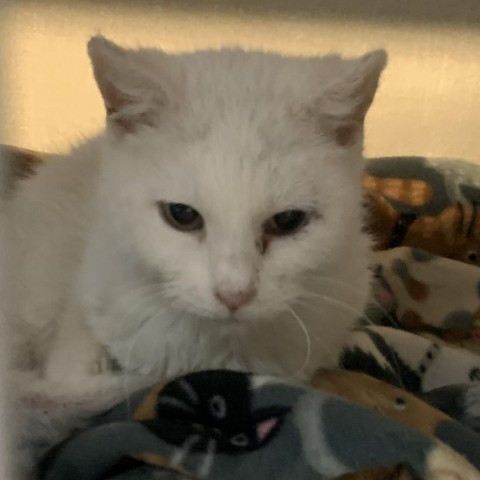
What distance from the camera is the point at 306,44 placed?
1.47m

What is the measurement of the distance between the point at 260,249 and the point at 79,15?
31.9 inches

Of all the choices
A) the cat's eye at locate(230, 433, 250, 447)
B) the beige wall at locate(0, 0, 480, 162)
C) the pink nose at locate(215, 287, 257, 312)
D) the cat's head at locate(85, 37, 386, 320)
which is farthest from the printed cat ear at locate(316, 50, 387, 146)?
the beige wall at locate(0, 0, 480, 162)

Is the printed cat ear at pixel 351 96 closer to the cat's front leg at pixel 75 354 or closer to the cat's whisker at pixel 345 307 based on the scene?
the cat's whisker at pixel 345 307

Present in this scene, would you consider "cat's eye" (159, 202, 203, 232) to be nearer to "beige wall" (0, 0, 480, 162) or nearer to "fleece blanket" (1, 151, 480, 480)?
"fleece blanket" (1, 151, 480, 480)

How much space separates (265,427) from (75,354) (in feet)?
0.91

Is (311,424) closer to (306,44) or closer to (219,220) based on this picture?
(219,220)

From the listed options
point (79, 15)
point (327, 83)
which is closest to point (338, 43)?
point (79, 15)

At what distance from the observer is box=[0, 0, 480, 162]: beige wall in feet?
4.68

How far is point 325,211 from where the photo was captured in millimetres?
816

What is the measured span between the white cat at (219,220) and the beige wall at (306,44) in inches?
21.1

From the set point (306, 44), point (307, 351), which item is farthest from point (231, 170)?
point (306, 44)

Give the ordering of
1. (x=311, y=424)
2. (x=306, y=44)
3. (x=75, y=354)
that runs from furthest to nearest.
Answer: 1. (x=306, y=44)
2. (x=75, y=354)
3. (x=311, y=424)

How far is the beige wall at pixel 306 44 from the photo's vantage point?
1428 mm

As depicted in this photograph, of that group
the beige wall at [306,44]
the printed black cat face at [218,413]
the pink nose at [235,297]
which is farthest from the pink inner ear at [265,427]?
the beige wall at [306,44]
